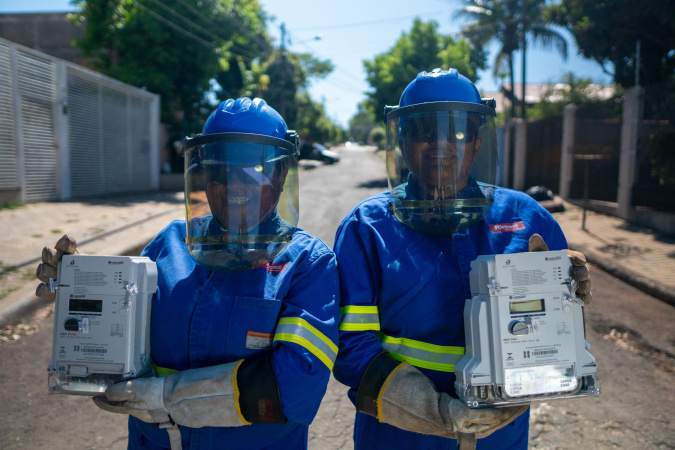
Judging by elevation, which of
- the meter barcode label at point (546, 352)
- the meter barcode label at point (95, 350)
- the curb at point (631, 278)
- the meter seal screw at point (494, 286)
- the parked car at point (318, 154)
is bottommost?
the curb at point (631, 278)

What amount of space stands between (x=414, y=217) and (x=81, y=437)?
2430 millimetres

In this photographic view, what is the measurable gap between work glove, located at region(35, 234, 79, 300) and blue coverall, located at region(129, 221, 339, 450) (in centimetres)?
27

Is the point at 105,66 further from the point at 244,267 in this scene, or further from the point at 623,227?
the point at 244,267

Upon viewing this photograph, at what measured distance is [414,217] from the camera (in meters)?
1.55

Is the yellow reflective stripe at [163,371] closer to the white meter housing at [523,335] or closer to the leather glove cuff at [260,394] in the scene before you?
the leather glove cuff at [260,394]

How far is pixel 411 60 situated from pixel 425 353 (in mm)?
20582

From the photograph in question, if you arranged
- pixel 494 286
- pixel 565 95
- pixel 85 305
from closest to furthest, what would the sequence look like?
pixel 494 286 < pixel 85 305 < pixel 565 95

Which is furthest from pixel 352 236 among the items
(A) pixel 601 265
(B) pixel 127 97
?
→ (B) pixel 127 97

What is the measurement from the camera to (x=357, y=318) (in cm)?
149

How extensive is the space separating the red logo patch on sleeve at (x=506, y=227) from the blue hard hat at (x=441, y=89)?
423mm

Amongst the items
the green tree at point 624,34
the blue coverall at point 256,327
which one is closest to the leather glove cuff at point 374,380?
the blue coverall at point 256,327

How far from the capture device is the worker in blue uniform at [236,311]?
53.0 inches

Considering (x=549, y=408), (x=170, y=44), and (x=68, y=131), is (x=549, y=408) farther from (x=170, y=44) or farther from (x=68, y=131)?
(x=170, y=44)

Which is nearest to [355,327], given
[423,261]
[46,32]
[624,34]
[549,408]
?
[423,261]
